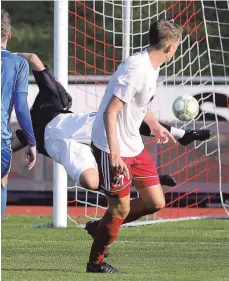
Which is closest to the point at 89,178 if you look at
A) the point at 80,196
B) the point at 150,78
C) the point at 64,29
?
the point at 150,78

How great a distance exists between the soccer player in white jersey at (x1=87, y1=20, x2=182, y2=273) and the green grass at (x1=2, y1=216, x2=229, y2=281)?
41cm

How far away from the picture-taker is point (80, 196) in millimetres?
20047

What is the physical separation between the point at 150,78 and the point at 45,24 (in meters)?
21.8

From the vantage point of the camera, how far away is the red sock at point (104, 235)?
877 centimetres

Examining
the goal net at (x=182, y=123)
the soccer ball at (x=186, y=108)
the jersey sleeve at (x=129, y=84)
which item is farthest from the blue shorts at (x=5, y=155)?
the goal net at (x=182, y=123)

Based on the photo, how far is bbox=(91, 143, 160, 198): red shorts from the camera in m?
8.60

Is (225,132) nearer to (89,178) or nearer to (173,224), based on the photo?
(173,224)

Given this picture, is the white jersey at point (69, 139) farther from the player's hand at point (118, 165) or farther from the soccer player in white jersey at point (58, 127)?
the player's hand at point (118, 165)

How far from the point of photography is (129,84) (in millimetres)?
8438

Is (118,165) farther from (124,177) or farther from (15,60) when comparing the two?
(15,60)

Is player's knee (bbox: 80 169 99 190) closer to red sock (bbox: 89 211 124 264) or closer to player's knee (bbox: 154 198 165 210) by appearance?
player's knee (bbox: 154 198 165 210)

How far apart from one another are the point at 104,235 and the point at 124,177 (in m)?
0.50

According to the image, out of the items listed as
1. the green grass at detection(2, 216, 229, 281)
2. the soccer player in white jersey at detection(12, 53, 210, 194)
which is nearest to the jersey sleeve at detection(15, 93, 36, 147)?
the green grass at detection(2, 216, 229, 281)

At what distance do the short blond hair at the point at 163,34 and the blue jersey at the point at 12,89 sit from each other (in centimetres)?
109
